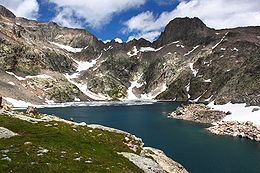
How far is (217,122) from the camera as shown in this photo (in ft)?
479

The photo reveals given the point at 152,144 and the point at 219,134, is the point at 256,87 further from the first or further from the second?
the point at 152,144

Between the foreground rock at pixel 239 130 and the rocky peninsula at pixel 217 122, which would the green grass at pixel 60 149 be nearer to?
the foreground rock at pixel 239 130

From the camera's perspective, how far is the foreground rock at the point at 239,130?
4582 inches

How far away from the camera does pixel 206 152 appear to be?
304 ft

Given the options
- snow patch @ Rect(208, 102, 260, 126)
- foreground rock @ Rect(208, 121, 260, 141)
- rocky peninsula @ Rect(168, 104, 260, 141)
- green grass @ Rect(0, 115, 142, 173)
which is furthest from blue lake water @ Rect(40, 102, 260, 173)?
green grass @ Rect(0, 115, 142, 173)

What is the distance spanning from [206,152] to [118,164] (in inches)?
2534

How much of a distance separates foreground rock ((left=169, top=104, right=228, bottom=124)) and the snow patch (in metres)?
5.27

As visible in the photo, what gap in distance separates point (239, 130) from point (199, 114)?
4462 centimetres

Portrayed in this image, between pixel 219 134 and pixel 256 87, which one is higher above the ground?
pixel 256 87

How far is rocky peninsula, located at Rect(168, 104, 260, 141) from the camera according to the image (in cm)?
11888

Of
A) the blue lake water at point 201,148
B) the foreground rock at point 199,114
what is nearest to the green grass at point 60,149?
the blue lake water at point 201,148

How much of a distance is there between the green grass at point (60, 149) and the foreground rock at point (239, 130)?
8016 centimetres

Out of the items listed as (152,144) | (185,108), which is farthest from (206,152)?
(185,108)

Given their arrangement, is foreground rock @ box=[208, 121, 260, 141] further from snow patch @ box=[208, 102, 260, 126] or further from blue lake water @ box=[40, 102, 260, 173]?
snow patch @ box=[208, 102, 260, 126]
